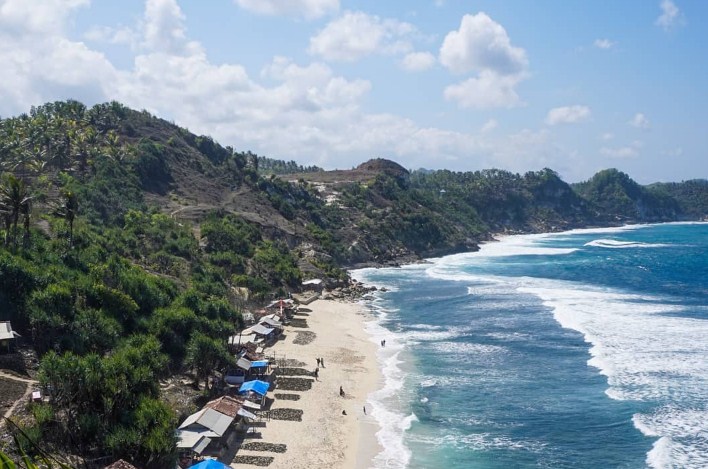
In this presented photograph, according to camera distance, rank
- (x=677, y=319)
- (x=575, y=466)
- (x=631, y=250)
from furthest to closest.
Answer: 1. (x=631, y=250)
2. (x=677, y=319)
3. (x=575, y=466)

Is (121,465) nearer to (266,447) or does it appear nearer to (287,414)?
(266,447)

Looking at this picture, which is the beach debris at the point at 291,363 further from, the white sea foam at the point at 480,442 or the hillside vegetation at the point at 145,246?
the white sea foam at the point at 480,442

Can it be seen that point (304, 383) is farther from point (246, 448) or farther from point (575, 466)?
point (575, 466)

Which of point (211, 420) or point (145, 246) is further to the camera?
point (145, 246)

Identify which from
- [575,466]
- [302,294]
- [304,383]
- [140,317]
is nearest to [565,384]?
[575,466]

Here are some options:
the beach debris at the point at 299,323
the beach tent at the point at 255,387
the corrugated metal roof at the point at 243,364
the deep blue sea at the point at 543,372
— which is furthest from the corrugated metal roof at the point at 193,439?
the beach debris at the point at 299,323

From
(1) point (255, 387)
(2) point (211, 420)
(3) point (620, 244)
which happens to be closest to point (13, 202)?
(1) point (255, 387)
